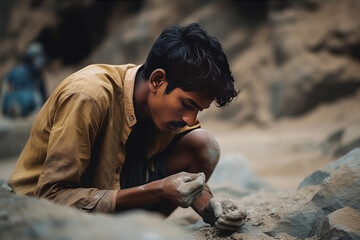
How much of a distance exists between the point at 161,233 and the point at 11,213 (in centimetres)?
46

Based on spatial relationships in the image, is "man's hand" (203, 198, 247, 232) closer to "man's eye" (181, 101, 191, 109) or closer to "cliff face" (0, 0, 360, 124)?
"man's eye" (181, 101, 191, 109)

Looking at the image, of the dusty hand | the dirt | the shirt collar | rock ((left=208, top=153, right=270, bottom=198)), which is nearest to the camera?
the dusty hand

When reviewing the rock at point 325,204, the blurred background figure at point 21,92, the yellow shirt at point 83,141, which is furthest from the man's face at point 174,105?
the blurred background figure at point 21,92

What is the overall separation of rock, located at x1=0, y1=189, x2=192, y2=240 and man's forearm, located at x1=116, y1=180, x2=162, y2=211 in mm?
668

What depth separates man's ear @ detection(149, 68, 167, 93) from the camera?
2.18 m

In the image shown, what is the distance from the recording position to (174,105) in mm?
2176

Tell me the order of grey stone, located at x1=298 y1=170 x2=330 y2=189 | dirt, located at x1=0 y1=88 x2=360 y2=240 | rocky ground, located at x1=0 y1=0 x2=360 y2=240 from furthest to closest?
grey stone, located at x1=298 y1=170 x2=330 y2=189 < dirt, located at x1=0 y1=88 x2=360 y2=240 < rocky ground, located at x1=0 y1=0 x2=360 y2=240

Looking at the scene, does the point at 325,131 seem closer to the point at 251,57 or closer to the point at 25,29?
the point at 251,57

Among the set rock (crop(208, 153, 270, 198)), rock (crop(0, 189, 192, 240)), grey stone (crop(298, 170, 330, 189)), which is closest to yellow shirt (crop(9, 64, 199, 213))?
rock (crop(0, 189, 192, 240))

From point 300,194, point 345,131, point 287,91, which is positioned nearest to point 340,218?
point 300,194

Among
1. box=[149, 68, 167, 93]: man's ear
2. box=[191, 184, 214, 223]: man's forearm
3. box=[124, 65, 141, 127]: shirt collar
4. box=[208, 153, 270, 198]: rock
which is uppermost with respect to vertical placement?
box=[149, 68, 167, 93]: man's ear

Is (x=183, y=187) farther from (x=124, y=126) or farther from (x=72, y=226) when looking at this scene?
(x=72, y=226)

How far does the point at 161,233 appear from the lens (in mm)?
1103

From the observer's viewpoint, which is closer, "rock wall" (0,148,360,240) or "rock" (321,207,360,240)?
"rock wall" (0,148,360,240)
